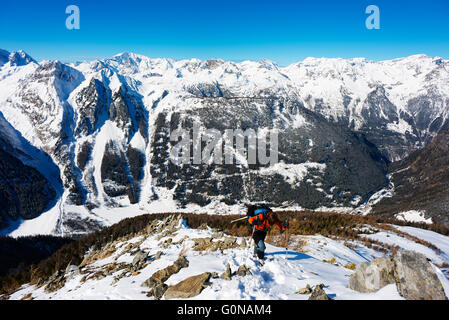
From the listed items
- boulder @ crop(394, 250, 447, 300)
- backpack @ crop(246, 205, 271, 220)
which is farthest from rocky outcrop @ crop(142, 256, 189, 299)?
boulder @ crop(394, 250, 447, 300)

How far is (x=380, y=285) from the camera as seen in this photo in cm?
915

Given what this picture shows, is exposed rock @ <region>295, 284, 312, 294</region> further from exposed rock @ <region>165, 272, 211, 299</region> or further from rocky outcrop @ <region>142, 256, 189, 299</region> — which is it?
rocky outcrop @ <region>142, 256, 189, 299</region>

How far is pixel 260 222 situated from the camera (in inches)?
547

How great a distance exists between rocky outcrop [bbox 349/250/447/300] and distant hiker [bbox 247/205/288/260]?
4.89 meters

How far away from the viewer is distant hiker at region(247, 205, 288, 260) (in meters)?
13.6

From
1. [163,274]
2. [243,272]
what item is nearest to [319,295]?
[243,272]

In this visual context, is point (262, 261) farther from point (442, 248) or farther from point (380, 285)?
point (442, 248)

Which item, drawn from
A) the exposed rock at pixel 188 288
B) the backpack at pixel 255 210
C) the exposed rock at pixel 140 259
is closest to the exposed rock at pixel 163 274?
the exposed rock at pixel 188 288

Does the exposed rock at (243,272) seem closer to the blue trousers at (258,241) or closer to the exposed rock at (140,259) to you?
the blue trousers at (258,241)

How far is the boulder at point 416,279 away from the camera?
760cm

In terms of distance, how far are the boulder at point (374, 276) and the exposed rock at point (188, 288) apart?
21.6 feet

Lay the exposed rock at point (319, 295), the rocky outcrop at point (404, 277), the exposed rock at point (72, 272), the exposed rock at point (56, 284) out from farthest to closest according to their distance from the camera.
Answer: the exposed rock at point (72, 272), the exposed rock at point (56, 284), the exposed rock at point (319, 295), the rocky outcrop at point (404, 277)
